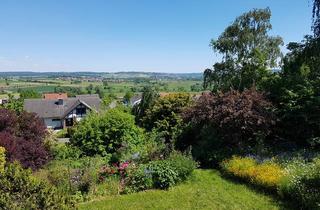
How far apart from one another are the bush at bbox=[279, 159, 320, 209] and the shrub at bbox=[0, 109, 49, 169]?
7.99 meters

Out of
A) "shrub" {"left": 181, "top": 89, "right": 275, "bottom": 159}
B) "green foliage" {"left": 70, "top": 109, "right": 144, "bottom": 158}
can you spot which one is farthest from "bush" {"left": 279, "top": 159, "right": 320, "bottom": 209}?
"green foliage" {"left": 70, "top": 109, "right": 144, "bottom": 158}

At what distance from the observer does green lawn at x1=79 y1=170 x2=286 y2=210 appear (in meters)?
8.22

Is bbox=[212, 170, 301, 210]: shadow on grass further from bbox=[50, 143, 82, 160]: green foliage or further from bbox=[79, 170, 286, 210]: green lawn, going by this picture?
bbox=[50, 143, 82, 160]: green foliage

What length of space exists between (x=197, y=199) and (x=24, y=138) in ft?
22.1

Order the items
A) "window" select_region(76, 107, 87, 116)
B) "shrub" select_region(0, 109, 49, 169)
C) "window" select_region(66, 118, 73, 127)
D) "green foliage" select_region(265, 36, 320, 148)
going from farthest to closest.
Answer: "window" select_region(66, 118, 73, 127)
"window" select_region(76, 107, 87, 116)
"green foliage" select_region(265, 36, 320, 148)
"shrub" select_region(0, 109, 49, 169)

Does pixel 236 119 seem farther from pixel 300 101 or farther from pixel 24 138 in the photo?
pixel 24 138

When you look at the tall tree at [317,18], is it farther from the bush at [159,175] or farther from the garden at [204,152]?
the bush at [159,175]

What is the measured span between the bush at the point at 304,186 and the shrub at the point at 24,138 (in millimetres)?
7987

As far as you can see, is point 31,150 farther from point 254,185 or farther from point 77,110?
point 77,110

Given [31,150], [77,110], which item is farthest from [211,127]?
[77,110]

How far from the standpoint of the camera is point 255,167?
9.96 meters

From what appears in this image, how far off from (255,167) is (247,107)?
8.62 feet

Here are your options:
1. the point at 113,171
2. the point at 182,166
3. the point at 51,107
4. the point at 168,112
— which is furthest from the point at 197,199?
the point at 51,107

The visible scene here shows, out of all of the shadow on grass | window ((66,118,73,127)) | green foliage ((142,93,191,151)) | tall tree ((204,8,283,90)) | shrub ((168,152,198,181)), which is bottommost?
window ((66,118,73,127))
